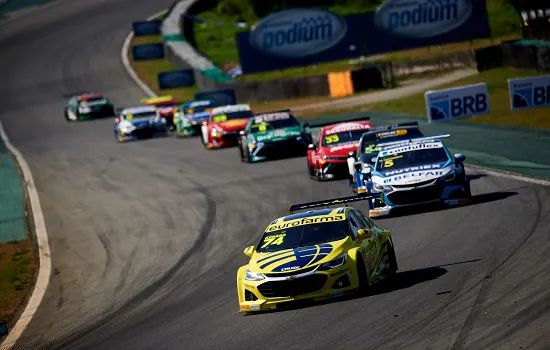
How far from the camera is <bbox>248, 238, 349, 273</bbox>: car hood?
43.0 feet

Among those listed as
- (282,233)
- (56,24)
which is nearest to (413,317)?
(282,233)

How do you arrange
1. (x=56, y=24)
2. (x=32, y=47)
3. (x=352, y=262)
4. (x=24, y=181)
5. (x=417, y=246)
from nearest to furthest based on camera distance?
(x=352, y=262), (x=417, y=246), (x=24, y=181), (x=32, y=47), (x=56, y=24)

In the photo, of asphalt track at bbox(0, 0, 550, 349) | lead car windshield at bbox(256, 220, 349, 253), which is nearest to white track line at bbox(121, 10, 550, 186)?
asphalt track at bbox(0, 0, 550, 349)

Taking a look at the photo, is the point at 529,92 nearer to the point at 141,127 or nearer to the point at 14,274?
the point at 141,127

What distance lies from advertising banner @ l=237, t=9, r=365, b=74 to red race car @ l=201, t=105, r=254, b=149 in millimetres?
14063

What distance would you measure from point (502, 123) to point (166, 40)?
131 ft

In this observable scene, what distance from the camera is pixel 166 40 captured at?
6794 centimetres

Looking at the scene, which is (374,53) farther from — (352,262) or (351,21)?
(352,262)

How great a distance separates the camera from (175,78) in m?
60.0

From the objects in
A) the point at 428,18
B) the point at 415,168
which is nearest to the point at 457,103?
the point at 415,168

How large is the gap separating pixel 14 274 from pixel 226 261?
14.3ft

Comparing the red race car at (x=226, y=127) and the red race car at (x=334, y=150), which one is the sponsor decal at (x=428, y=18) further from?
the red race car at (x=334, y=150)

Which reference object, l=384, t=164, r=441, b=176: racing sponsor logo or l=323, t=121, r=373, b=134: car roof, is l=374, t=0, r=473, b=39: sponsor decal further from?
l=384, t=164, r=441, b=176: racing sponsor logo

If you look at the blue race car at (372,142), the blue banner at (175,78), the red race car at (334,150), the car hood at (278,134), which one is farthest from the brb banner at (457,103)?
the blue banner at (175,78)
